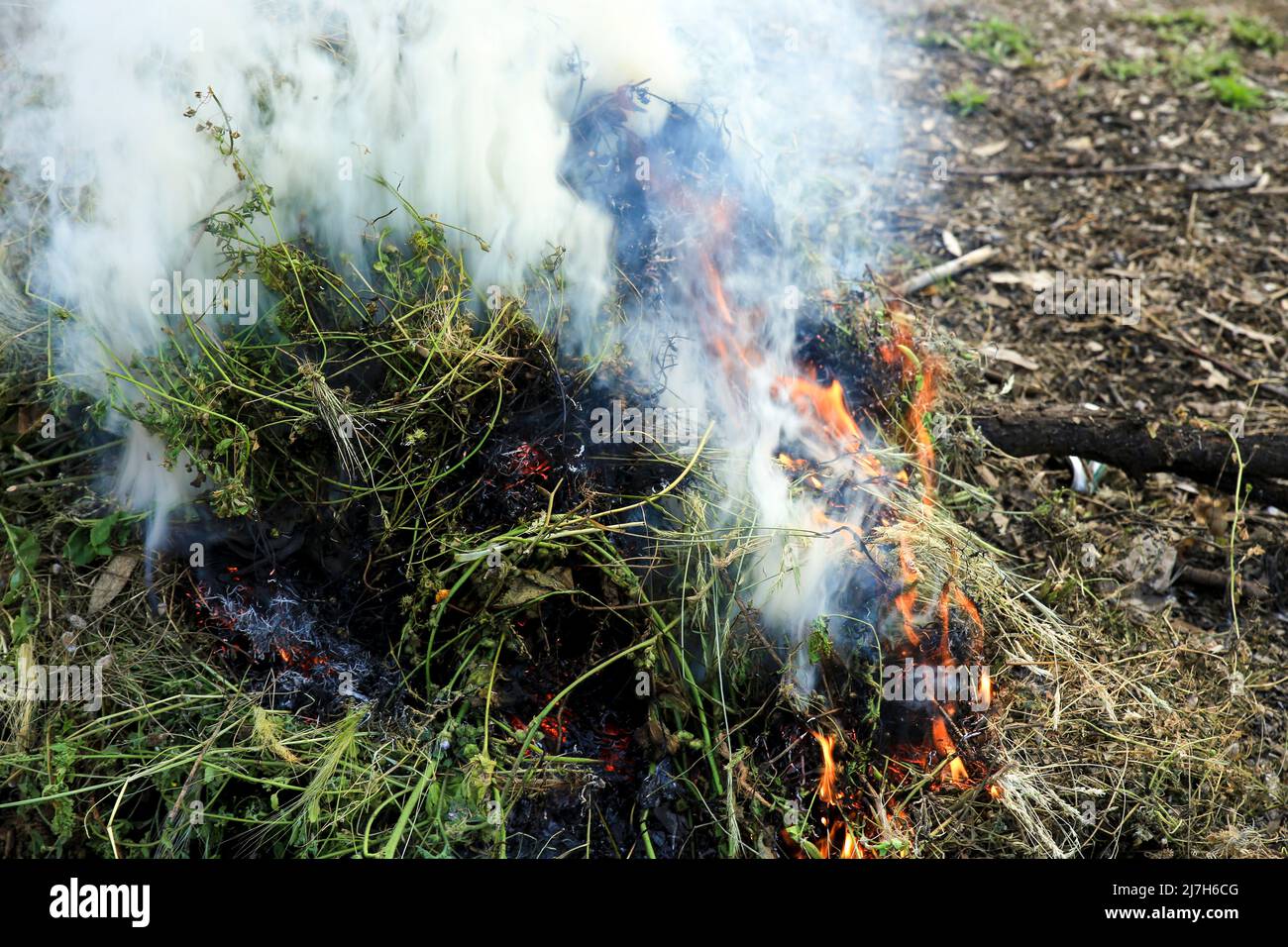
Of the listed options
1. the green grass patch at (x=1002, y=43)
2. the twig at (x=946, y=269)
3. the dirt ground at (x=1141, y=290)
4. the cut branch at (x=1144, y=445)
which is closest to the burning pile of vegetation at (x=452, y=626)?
the dirt ground at (x=1141, y=290)

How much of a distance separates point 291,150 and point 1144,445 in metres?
4.31

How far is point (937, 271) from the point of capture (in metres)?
6.75

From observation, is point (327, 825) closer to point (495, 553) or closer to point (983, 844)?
point (495, 553)

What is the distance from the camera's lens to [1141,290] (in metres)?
6.52

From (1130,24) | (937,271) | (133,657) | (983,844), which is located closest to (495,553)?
(133,657)

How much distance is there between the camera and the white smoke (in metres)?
4.07

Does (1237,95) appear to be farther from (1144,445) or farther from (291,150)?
(291,150)

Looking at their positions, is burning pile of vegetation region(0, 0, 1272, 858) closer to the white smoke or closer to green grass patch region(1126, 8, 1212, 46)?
the white smoke

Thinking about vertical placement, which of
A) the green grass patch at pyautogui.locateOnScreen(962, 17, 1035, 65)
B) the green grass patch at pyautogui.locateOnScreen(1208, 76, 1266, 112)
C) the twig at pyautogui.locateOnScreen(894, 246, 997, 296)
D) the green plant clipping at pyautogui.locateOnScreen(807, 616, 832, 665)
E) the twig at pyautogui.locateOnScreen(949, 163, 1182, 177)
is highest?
the green grass patch at pyautogui.locateOnScreen(962, 17, 1035, 65)

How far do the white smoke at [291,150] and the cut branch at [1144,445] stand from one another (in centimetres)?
148

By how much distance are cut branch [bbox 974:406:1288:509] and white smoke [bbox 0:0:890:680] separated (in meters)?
1.48

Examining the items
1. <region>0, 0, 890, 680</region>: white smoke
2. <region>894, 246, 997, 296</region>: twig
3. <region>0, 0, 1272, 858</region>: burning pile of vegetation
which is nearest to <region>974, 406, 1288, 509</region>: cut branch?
<region>0, 0, 1272, 858</region>: burning pile of vegetation

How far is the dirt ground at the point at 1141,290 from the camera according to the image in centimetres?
471

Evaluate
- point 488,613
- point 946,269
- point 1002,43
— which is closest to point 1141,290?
point 946,269
